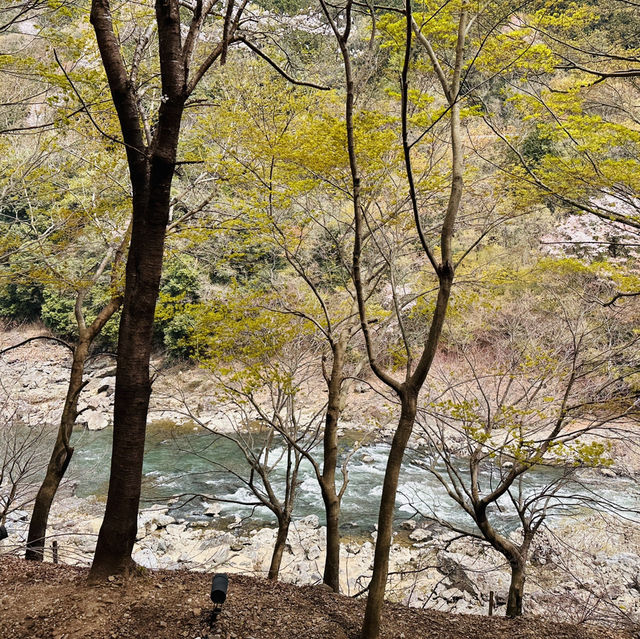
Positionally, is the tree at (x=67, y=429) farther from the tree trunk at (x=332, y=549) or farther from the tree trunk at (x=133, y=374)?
the tree trunk at (x=332, y=549)

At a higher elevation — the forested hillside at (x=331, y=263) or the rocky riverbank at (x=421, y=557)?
the forested hillside at (x=331, y=263)

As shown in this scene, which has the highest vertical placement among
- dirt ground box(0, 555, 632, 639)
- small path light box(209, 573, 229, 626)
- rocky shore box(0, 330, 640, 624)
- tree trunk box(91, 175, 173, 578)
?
tree trunk box(91, 175, 173, 578)

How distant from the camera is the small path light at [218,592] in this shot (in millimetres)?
2604

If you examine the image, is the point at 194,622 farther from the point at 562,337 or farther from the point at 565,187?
the point at 562,337

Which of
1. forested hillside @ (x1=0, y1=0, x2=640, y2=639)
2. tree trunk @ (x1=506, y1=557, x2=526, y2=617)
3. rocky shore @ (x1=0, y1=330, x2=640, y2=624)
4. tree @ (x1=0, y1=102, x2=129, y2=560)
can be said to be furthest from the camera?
rocky shore @ (x1=0, y1=330, x2=640, y2=624)

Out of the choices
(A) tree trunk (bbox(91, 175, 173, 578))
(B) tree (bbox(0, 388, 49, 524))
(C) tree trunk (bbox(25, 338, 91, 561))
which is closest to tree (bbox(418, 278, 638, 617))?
(A) tree trunk (bbox(91, 175, 173, 578))

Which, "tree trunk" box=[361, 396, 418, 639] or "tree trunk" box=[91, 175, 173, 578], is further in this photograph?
"tree trunk" box=[91, 175, 173, 578]

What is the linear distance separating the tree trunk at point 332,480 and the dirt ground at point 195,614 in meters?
1.15

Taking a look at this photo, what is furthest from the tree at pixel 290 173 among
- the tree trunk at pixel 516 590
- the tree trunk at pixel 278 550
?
the tree trunk at pixel 516 590

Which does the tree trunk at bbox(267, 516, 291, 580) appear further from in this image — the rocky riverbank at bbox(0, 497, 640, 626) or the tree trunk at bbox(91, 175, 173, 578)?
the tree trunk at bbox(91, 175, 173, 578)

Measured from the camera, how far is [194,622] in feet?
8.97

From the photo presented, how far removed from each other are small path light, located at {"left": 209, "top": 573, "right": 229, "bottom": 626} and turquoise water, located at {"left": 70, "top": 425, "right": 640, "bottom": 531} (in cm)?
554

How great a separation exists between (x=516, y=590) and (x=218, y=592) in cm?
342

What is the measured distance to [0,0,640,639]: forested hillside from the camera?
3107 mm
